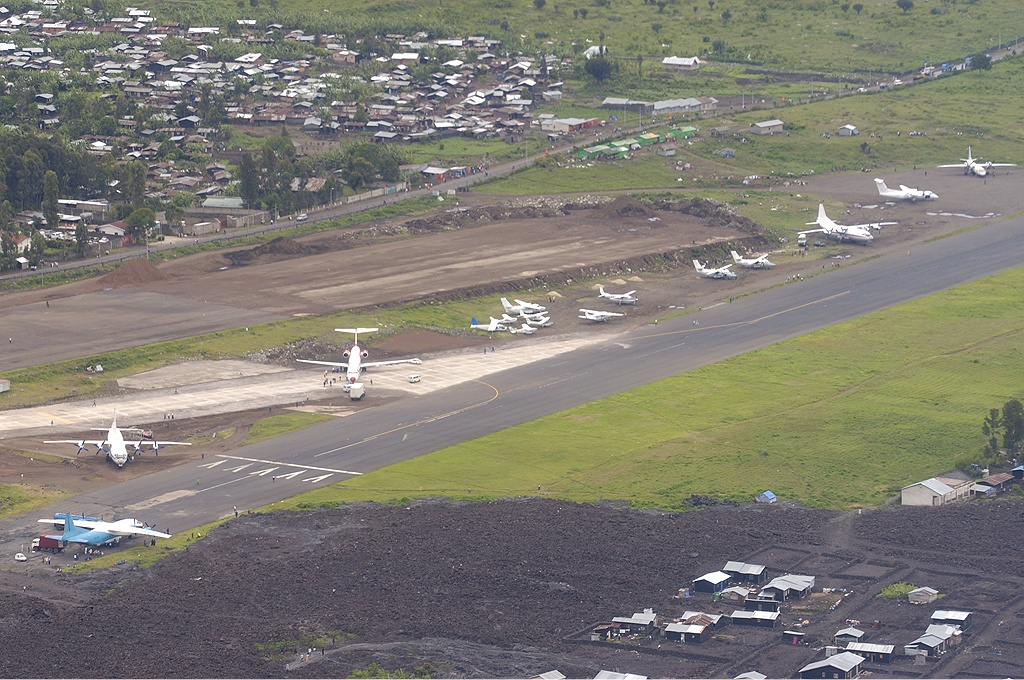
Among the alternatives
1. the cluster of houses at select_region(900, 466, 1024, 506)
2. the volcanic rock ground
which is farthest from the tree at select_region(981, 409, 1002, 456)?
the volcanic rock ground

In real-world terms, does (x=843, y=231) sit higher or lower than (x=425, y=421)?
higher

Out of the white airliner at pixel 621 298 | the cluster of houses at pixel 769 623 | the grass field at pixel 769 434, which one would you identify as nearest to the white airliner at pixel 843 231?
the white airliner at pixel 621 298

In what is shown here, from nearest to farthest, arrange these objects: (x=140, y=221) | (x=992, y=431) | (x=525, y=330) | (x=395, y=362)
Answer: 1. (x=992, y=431)
2. (x=395, y=362)
3. (x=525, y=330)
4. (x=140, y=221)

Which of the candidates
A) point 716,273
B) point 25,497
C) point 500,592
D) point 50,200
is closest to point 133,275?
point 50,200

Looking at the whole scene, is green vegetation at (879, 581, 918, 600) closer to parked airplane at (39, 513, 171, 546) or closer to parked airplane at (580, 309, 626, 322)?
parked airplane at (39, 513, 171, 546)

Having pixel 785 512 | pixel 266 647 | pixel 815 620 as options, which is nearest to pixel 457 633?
pixel 266 647

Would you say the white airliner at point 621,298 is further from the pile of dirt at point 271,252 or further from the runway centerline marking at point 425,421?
the pile of dirt at point 271,252

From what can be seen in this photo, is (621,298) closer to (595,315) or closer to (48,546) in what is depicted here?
(595,315)

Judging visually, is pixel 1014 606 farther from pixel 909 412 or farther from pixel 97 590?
pixel 97 590
